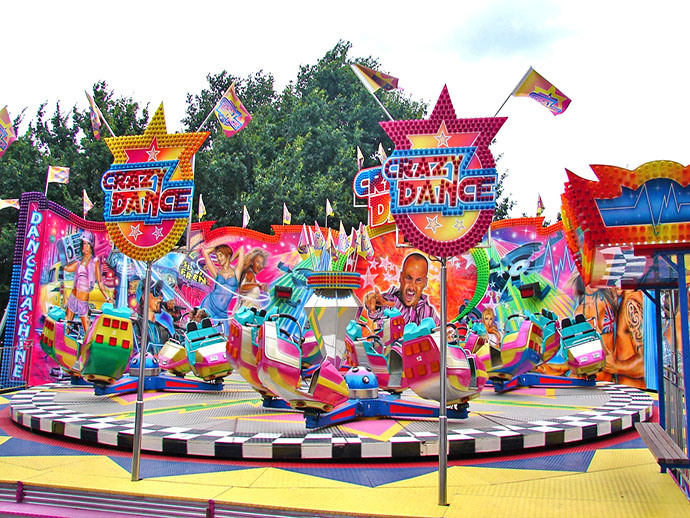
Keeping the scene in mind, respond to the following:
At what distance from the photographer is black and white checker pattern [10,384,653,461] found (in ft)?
21.6

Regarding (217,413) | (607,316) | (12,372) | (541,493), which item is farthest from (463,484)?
(12,372)

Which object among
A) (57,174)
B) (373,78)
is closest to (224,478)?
(373,78)

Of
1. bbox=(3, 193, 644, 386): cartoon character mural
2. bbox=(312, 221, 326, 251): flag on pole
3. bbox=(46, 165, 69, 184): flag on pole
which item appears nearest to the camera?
bbox=(3, 193, 644, 386): cartoon character mural

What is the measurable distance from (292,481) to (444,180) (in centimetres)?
309

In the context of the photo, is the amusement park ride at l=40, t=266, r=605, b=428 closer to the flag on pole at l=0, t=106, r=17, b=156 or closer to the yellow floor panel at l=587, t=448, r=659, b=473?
the yellow floor panel at l=587, t=448, r=659, b=473

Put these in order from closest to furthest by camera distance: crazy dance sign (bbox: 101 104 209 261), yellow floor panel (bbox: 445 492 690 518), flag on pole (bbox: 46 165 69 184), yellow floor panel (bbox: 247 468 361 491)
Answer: yellow floor panel (bbox: 445 492 690 518) < yellow floor panel (bbox: 247 468 361 491) < crazy dance sign (bbox: 101 104 209 261) < flag on pole (bbox: 46 165 69 184)

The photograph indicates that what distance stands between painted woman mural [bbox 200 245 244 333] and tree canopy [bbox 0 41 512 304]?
6703 mm

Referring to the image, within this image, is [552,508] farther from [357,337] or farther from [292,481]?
[357,337]

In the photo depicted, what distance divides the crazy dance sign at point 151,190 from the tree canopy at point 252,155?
1634 centimetres

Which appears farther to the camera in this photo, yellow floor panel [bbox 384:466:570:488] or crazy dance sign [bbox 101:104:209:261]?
crazy dance sign [bbox 101:104:209:261]

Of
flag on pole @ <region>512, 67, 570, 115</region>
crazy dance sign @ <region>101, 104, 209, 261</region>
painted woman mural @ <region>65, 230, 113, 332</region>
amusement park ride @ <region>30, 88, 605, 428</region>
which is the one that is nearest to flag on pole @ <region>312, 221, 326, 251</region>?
amusement park ride @ <region>30, 88, 605, 428</region>

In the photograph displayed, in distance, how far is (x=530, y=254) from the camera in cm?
1587

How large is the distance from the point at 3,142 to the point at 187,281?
577 centimetres

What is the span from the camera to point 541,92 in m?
7.61
